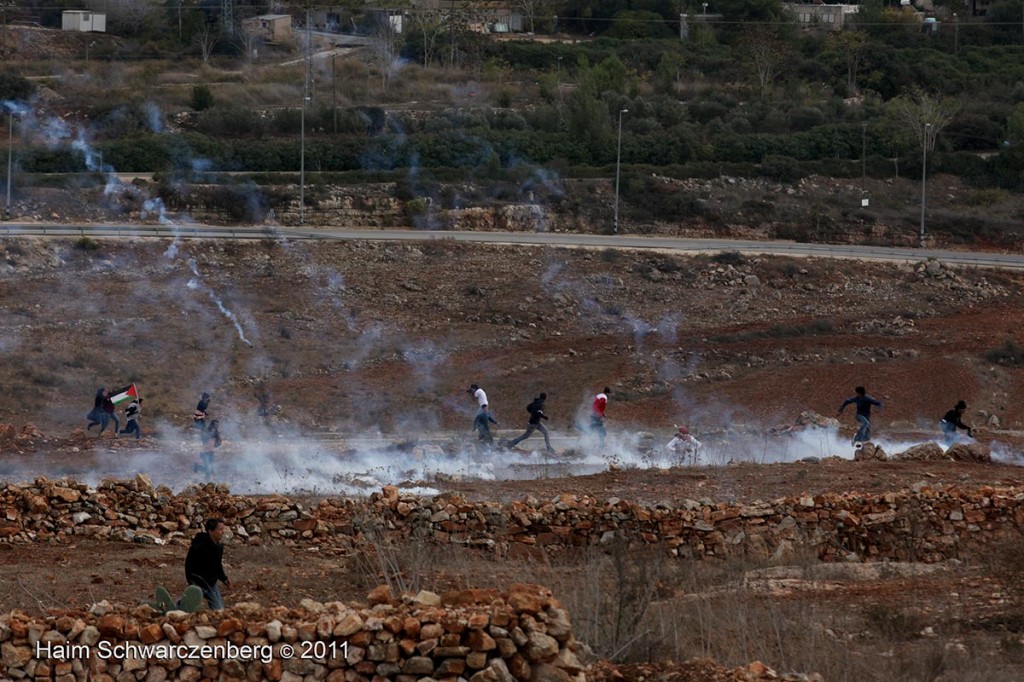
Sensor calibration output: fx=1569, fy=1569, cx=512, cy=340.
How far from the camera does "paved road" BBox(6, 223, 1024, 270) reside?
155ft

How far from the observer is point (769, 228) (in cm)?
5631

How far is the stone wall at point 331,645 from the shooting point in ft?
36.7

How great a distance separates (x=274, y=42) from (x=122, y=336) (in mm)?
56584

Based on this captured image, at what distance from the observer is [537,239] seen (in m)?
50.9

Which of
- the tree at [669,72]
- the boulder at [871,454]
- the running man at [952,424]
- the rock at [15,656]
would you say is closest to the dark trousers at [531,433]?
the boulder at [871,454]

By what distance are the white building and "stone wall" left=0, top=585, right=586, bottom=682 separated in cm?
8622

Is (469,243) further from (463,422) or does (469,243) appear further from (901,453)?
(901,453)

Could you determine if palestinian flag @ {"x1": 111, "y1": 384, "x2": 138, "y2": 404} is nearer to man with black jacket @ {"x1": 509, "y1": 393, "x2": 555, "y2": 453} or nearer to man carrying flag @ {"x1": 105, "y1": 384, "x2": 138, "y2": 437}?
man carrying flag @ {"x1": 105, "y1": 384, "x2": 138, "y2": 437}

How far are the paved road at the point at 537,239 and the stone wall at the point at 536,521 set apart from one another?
2869 cm

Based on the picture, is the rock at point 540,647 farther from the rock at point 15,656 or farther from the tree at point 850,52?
the tree at point 850,52

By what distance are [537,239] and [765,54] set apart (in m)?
37.2

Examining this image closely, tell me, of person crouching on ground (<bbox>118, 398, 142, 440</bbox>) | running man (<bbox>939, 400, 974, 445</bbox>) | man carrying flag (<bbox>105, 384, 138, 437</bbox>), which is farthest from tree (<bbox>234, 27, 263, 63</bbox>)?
running man (<bbox>939, 400, 974, 445</bbox>)

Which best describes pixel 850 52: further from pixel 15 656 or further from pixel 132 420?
pixel 15 656

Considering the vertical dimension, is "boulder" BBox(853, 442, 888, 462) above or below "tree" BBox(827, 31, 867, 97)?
below
